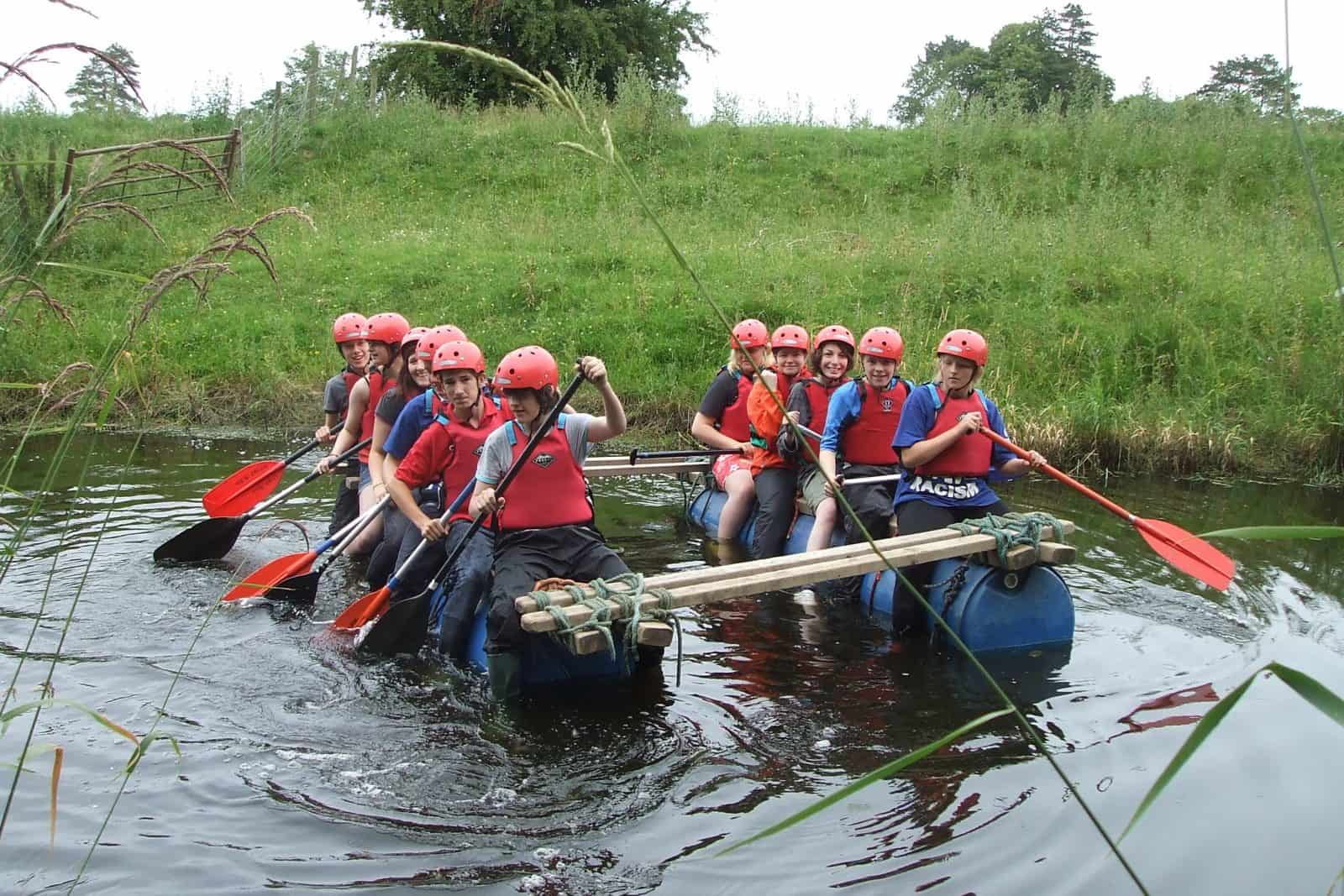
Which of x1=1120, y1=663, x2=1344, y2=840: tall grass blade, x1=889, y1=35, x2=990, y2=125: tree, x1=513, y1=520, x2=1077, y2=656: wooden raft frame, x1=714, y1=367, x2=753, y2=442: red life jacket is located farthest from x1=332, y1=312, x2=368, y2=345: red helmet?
x1=889, y1=35, x2=990, y2=125: tree

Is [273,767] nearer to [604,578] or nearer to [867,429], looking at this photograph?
[604,578]

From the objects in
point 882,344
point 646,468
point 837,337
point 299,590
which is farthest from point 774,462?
point 299,590

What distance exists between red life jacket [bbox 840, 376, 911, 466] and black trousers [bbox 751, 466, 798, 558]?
0.57 metres

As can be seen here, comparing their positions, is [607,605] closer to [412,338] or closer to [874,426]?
[874,426]

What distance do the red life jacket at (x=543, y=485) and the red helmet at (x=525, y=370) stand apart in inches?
9.6

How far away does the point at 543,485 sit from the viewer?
5.81 meters

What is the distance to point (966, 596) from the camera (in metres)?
6.20

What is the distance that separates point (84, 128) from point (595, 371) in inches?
775

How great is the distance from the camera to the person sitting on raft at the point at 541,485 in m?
5.69

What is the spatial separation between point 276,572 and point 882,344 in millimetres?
3949

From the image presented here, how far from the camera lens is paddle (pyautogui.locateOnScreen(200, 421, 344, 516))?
28.4 ft

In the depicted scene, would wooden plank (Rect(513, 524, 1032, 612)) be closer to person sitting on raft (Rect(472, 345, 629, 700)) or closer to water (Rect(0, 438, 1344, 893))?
person sitting on raft (Rect(472, 345, 629, 700))

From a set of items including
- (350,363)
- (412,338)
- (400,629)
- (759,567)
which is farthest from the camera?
(350,363)

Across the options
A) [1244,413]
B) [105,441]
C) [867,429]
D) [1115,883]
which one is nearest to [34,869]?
[1115,883]
